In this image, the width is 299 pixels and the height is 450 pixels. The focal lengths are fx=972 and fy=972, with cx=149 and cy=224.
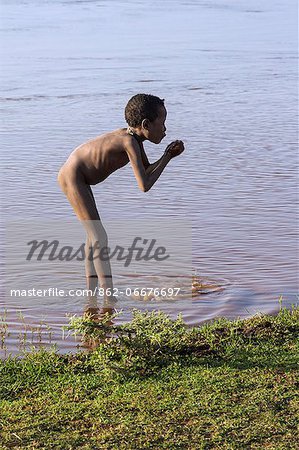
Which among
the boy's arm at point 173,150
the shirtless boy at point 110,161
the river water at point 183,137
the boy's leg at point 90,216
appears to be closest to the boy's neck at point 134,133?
the shirtless boy at point 110,161

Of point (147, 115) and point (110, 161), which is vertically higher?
point (147, 115)

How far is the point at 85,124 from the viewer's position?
1307cm

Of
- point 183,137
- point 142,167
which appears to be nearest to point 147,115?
point 142,167

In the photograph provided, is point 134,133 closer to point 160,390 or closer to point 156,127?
point 156,127

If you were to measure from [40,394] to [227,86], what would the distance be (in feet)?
41.2

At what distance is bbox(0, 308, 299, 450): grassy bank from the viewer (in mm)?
4047

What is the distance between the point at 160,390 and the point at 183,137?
810 centimetres

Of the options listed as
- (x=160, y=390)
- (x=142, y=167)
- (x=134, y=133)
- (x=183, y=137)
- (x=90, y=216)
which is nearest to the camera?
(x=160, y=390)

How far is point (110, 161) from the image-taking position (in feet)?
19.8

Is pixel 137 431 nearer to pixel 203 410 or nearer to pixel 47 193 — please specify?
pixel 203 410

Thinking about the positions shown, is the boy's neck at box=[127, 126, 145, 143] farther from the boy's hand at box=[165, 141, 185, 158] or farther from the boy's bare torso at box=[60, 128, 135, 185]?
the boy's hand at box=[165, 141, 185, 158]

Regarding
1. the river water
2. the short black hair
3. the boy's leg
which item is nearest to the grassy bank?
the river water

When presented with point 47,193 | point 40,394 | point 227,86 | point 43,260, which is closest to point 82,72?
point 227,86

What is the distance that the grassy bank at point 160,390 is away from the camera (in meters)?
4.05
